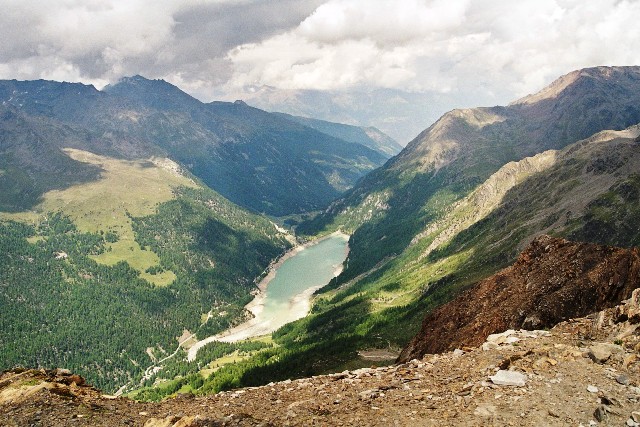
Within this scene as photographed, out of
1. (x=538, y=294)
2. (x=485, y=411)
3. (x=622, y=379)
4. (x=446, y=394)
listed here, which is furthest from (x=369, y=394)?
(x=538, y=294)

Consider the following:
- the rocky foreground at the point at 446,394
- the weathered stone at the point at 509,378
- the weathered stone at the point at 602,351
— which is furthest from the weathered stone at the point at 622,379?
the weathered stone at the point at 509,378

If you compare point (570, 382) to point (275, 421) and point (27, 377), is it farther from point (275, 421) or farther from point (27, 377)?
point (27, 377)

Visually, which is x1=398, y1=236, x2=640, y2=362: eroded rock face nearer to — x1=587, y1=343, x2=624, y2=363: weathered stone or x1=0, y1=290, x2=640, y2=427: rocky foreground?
x1=0, y1=290, x2=640, y2=427: rocky foreground

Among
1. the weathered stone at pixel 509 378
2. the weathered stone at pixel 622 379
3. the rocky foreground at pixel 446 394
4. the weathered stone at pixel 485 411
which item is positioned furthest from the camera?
the weathered stone at pixel 509 378

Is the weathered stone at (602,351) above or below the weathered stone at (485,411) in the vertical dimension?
below

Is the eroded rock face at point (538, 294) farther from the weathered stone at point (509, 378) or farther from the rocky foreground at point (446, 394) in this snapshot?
the weathered stone at point (509, 378)

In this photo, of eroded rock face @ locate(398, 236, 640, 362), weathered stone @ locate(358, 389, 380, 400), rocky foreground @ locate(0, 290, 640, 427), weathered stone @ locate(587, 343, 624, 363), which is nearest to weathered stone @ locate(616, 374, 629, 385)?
rocky foreground @ locate(0, 290, 640, 427)

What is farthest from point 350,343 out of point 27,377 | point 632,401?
point 632,401
